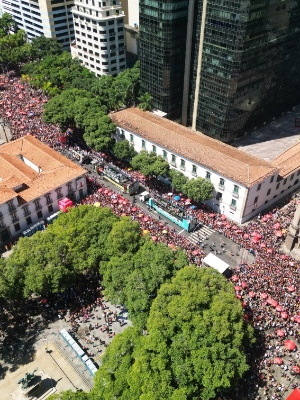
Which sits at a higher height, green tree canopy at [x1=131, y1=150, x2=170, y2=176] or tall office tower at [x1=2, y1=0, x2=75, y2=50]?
tall office tower at [x1=2, y1=0, x2=75, y2=50]

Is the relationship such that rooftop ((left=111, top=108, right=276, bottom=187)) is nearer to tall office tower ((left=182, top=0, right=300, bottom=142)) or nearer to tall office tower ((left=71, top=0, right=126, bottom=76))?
tall office tower ((left=182, top=0, right=300, bottom=142))

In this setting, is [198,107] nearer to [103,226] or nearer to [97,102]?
[97,102]

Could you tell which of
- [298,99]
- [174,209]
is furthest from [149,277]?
[298,99]

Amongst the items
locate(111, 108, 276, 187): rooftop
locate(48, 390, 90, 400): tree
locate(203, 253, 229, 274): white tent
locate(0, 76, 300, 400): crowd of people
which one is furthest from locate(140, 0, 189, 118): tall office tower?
locate(48, 390, 90, 400): tree

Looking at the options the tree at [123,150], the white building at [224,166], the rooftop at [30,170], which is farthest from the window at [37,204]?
the white building at [224,166]

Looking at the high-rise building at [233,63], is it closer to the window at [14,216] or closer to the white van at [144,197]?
the white van at [144,197]
